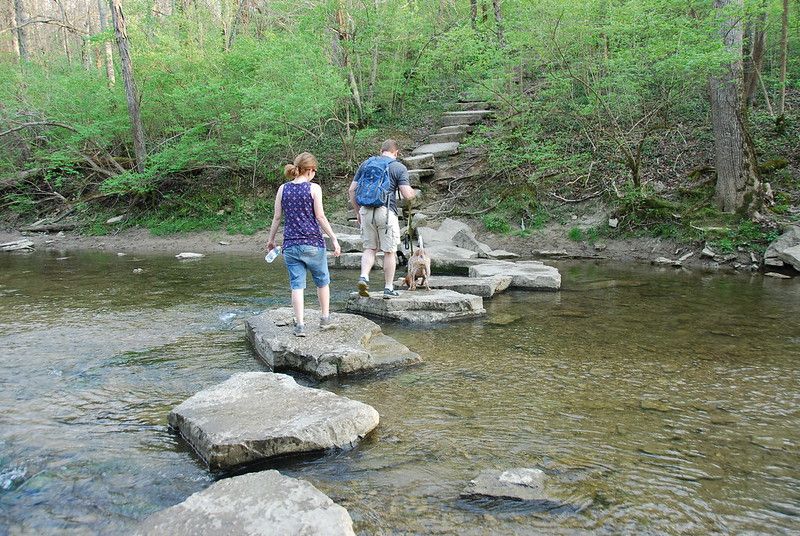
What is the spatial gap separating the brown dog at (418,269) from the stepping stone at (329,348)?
176cm

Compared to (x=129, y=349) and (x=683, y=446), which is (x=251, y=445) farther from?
(x=129, y=349)

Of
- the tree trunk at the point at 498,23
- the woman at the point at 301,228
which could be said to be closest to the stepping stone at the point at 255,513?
the woman at the point at 301,228

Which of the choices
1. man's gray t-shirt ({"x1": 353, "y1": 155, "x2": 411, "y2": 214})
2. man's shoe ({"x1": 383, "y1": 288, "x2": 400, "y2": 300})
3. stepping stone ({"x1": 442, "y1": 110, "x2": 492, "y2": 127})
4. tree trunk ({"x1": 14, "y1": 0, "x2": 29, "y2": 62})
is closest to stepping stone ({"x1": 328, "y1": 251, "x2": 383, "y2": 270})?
man's shoe ({"x1": 383, "y1": 288, "x2": 400, "y2": 300})

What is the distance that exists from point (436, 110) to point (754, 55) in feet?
31.2

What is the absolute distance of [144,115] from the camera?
1866cm

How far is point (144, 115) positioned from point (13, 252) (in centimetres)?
591

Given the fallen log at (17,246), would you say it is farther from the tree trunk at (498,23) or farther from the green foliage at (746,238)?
the green foliage at (746,238)

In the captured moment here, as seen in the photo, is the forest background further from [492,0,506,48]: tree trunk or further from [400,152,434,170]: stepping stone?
[400,152,434,170]: stepping stone

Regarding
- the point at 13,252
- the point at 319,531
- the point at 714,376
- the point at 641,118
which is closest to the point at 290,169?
the point at 319,531

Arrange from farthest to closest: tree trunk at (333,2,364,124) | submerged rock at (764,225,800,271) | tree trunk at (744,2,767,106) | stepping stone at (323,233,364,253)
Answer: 1. tree trunk at (333,2,364,124)
2. stepping stone at (323,233,364,253)
3. tree trunk at (744,2,767,106)
4. submerged rock at (764,225,800,271)

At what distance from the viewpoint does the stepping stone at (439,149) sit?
16.2m

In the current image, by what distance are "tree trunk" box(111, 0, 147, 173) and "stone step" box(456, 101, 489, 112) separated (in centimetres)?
1041

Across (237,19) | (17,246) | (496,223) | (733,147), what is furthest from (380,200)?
(237,19)

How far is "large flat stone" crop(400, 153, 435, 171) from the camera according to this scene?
1555 centimetres
